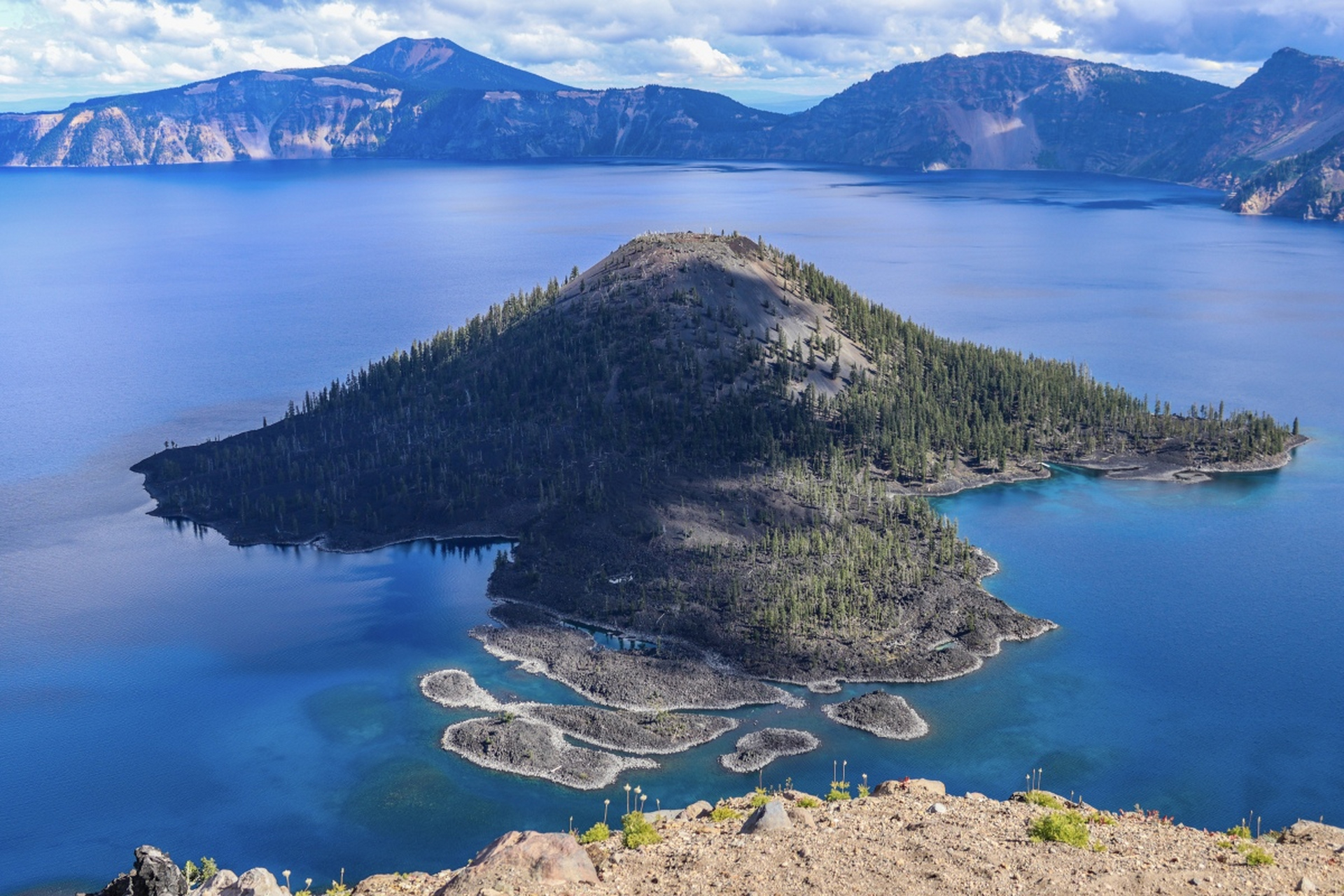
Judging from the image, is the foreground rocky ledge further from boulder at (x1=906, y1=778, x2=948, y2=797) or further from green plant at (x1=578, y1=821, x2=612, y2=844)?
boulder at (x1=906, y1=778, x2=948, y2=797)

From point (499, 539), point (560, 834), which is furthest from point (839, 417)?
point (560, 834)

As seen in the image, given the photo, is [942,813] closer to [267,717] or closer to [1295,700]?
[1295,700]

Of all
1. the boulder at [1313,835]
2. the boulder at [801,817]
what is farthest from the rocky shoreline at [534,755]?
the boulder at [1313,835]

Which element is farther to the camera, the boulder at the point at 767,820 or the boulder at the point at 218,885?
the boulder at the point at 767,820

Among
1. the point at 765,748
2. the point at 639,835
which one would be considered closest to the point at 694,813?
the point at 639,835

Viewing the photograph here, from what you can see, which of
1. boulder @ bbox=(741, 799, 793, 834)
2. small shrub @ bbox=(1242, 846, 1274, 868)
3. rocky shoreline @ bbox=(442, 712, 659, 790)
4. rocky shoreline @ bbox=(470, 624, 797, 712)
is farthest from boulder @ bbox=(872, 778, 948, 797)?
rocky shoreline @ bbox=(470, 624, 797, 712)

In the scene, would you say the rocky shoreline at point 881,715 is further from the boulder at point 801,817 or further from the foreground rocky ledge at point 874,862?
the boulder at point 801,817

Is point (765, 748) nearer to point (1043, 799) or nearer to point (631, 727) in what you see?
point (631, 727)
